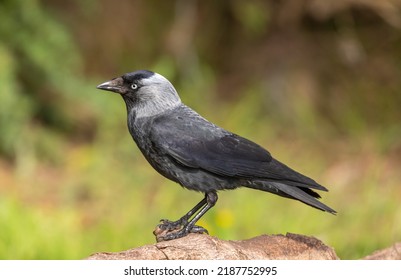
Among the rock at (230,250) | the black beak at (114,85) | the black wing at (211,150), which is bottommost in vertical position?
the rock at (230,250)

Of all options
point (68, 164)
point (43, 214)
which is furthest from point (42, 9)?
point (43, 214)

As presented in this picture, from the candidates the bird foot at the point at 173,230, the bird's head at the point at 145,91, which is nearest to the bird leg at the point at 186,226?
the bird foot at the point at 173,230

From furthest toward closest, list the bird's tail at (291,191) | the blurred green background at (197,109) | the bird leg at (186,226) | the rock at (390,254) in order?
the blurred green background at (197,109) < the rock at (390,254) < the bird leg at (186,226) < the bird's tail at (291,191)

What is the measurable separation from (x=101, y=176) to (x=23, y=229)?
1392 millimetres

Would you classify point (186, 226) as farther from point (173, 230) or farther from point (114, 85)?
point (114, 85)

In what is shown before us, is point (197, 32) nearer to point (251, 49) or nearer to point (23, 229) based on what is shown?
point (251, 49)

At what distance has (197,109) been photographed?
7984mm

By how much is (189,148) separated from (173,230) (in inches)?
19.8

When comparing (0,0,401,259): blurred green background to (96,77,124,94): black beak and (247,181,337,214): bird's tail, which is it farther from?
(96,77,124,94): black beak

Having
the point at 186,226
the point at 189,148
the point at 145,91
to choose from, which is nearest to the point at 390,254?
the point at 186,226

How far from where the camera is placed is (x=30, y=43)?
760 cm

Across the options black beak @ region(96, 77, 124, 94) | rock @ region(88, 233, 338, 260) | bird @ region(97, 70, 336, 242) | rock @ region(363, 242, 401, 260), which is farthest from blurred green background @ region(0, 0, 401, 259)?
black beak @ region(96, 77, 124, 94)

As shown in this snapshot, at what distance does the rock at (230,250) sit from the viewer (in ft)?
12.0

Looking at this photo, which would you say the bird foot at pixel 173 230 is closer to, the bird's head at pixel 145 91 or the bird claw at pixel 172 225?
the bird claw at pixel 172 225
